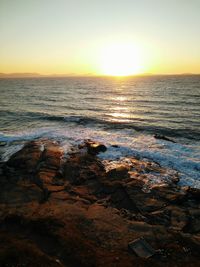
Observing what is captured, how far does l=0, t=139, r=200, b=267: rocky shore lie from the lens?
9.06 m

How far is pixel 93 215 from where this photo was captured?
11758 mm

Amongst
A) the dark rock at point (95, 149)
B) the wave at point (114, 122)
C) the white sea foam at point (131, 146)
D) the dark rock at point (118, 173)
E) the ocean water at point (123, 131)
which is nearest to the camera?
the dark rock at point (118, 173)

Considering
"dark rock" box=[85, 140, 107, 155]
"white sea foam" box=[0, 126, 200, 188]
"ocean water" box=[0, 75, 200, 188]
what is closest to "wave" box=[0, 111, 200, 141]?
"ocean water" box=[0, 75, 200, 188]

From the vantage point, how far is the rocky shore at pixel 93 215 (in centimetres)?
906

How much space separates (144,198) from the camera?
13758mm

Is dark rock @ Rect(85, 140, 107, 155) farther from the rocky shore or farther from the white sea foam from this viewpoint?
the rocky shore

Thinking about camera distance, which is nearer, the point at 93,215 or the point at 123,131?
the point at 93,215

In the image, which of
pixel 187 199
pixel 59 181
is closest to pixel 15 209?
pixel 59 181

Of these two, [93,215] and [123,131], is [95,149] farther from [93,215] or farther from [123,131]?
[93,215]

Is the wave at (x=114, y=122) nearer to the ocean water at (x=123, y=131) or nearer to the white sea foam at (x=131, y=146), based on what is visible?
the ocean water at (x=123, y=131)

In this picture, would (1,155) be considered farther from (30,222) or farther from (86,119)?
(86,119)

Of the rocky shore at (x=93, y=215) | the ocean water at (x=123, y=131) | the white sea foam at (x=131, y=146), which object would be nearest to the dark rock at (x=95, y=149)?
the white sea foam at (x=131, y=146)

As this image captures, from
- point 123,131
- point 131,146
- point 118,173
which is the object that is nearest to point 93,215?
point 118,173

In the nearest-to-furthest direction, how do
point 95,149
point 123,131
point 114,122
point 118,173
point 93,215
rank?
point 93,215, point 118,173, point 95,149, point 123,131, point 114,122
